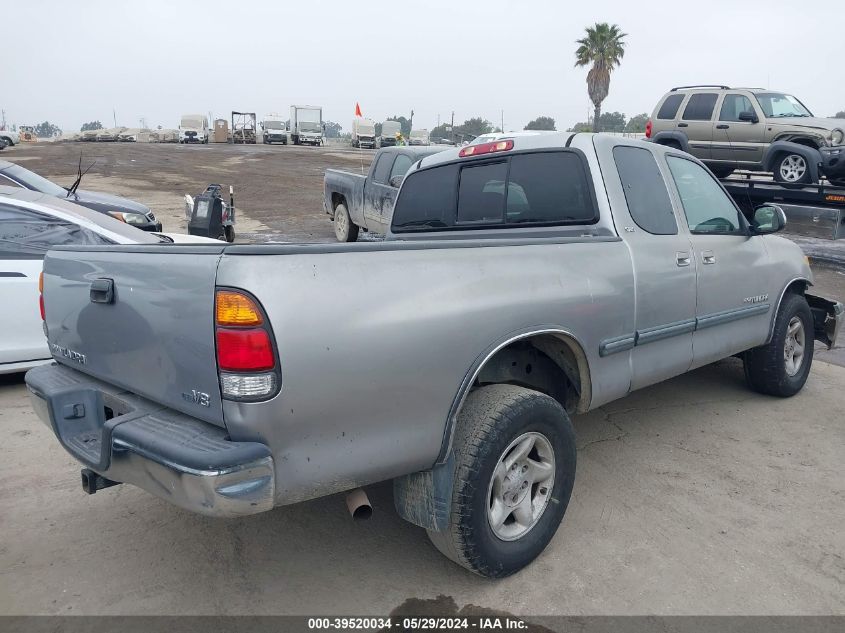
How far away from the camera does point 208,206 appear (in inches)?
402

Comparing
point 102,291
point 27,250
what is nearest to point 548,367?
point 102,291

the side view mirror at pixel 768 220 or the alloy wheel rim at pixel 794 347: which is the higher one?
the side view mirror at pixel 768 220

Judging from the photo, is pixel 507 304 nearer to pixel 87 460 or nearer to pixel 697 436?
pixel 87 460

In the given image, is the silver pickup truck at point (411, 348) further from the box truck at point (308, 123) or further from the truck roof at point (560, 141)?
the box truck at point (308, 123)

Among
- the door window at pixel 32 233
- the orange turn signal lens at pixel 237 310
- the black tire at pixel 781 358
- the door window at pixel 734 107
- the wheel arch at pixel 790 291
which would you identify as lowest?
the black tire at pixel 781 358

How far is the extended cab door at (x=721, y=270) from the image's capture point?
13.5 ft

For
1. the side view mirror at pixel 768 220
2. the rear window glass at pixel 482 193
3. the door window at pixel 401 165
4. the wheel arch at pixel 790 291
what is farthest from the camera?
the door window at pixel 401 165

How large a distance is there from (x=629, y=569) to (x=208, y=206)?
8735 mm

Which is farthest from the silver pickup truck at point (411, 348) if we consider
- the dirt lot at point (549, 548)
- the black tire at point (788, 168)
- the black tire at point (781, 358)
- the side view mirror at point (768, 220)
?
the black tire at point (788, 168)

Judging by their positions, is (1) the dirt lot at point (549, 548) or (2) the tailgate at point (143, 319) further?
(1) the dirt lot at point (549, 548)

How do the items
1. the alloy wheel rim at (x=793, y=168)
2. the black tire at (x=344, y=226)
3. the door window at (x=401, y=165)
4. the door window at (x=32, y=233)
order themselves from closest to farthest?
the door window at (x=32, y=233)
the door window at (x=401, y=165)
the alloy wheel rim at (x=793, y=168)
the black tire at (x=344, y=226)

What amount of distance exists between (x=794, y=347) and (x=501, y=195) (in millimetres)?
2830

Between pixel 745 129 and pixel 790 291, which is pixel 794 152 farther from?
pixel 790 291

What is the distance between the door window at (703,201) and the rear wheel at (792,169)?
7.38 meters
